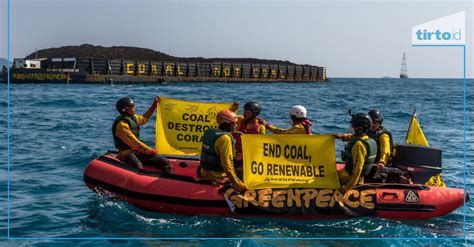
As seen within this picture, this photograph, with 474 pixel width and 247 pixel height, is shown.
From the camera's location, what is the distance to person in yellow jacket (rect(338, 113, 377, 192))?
872cm

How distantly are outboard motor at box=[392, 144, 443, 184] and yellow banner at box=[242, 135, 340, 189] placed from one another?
7.65 feet

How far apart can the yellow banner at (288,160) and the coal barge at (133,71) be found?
51.8 metres

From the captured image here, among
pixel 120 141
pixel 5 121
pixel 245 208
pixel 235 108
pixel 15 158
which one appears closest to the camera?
pixel 245 208

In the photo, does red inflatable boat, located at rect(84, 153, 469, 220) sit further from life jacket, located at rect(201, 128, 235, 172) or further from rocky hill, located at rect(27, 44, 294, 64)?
rocky hill, located at rect(27, 44, 294, 64)

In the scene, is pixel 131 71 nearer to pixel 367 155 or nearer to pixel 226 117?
pixel 226 117

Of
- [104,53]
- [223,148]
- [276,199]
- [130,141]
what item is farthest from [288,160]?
[104,53]

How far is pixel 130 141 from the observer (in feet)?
33.0

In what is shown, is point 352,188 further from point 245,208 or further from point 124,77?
point 124,77

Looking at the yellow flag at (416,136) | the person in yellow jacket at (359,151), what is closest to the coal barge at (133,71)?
the yellow flag at (416,136)

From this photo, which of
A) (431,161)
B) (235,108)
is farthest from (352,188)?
(235,108)

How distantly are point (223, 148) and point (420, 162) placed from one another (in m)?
4.30

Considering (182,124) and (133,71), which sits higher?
(133,71)

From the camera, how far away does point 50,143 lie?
57.2ft

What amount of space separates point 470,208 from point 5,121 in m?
19.9
